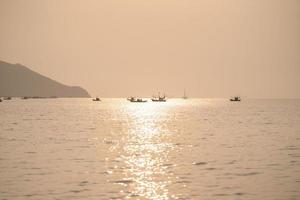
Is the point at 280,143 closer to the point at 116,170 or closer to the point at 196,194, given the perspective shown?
the point at 116,170

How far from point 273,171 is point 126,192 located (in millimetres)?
16140

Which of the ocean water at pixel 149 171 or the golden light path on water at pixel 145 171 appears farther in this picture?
the ocean water at pixel 149 171

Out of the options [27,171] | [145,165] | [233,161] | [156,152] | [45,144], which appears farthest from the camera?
[45,144]

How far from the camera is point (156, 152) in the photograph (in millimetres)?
61594

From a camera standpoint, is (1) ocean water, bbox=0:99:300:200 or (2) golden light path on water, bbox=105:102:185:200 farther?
(1) ocean water, bbox=0:99:300:200

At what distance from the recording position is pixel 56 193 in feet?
116

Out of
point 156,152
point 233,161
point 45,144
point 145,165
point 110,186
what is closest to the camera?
point 110,186

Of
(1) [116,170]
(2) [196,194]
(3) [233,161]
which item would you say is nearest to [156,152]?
(3) [233,161]

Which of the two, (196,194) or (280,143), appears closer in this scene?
(196,194)

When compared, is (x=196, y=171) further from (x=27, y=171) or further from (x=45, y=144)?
(x=45, y=144)

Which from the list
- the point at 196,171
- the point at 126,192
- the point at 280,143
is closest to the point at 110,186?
the point at 126,192

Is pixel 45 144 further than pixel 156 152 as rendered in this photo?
Yes

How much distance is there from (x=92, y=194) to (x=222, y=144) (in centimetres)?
4031

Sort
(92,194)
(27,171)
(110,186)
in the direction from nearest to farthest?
(92,194) → (110,186) → (27,171)
